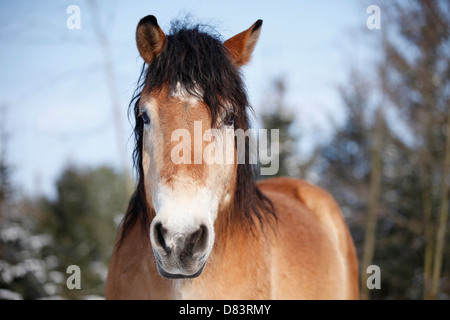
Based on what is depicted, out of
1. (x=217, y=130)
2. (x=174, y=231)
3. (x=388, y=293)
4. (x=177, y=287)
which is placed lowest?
(x=388, y=293)

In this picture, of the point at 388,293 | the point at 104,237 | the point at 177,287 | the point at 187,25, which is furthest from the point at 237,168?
the point at 104,237

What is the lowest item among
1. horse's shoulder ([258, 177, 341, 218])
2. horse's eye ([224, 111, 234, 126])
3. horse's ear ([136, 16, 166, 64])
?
horse's shoulder ([258, 177, 341, 218])

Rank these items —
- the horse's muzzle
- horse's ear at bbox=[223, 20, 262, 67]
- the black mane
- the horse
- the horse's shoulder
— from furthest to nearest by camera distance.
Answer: the horse's shoulder, horse's ear at bbox=[223, 20, 262, 67], the black mane, the horse, the horse's muzzle

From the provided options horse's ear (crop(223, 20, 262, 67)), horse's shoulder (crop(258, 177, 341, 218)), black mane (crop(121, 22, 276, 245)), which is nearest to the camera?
black mane (crop(121, 22, 276, 245))

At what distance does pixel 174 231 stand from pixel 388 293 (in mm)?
11467

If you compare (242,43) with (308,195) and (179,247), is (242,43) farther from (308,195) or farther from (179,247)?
(308,195)

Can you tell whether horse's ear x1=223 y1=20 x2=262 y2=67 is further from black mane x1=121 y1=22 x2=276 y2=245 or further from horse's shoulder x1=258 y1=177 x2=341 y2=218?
horse's shoulder x1=258 y1=177 x2=341 y2=218

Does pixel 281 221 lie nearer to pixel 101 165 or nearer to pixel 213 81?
pixel 213 81

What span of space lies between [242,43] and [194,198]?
132cm

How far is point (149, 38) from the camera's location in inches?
92.7

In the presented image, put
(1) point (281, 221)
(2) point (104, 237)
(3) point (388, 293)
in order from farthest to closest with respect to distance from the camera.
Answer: (2) point (104, 237)
(3) point (388, 293)
(1) point (281, 221)

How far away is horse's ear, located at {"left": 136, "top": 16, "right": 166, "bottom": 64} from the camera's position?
2.28 metres

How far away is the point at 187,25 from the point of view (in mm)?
2574

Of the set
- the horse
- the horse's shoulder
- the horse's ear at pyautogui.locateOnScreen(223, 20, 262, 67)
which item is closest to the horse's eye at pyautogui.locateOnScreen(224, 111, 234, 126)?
the horse
